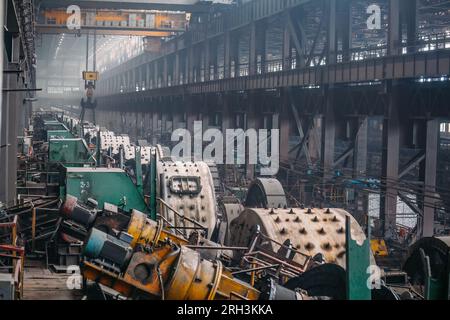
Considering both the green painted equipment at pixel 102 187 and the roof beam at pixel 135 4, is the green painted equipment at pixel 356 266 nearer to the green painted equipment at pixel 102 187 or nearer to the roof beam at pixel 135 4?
the green painted equipment at pixel 102 187

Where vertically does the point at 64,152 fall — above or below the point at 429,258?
above

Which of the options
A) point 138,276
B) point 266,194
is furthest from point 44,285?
point 266,194

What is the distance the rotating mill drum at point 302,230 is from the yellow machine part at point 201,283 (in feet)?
11.3

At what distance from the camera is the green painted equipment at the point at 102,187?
1323 cm

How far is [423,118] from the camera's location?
18.2 metres

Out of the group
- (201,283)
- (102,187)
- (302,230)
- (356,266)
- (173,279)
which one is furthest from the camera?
(102,187)

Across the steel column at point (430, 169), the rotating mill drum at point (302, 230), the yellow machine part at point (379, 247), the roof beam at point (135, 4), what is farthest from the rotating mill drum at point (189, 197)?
the roof beam at point (135, 4)

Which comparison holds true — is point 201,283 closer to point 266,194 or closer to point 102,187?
point 102,187

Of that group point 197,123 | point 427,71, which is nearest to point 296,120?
point 427,71

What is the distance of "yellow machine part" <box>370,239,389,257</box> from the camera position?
1773 centimetres

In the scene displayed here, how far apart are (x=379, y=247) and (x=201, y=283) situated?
1175 cm

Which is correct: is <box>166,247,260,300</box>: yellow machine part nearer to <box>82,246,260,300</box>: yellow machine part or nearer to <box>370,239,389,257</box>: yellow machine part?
<box>82,246,260,300</box>: yellow machine part

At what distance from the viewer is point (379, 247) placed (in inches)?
705
